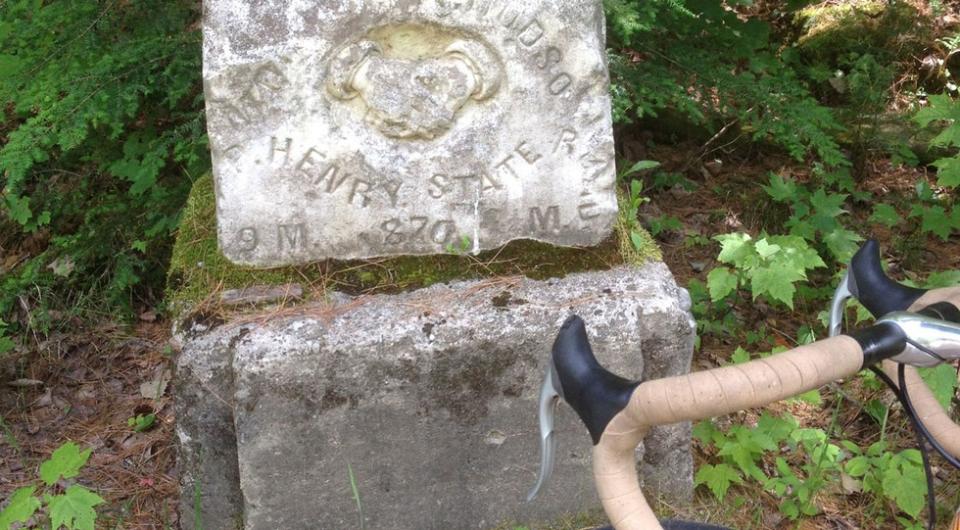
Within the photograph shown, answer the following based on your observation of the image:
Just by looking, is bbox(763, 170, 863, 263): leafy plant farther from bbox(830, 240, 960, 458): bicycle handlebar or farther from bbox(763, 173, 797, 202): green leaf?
bbox(830, 240, 960, 458): bicycle handlebar

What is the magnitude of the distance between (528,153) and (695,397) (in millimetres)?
1568

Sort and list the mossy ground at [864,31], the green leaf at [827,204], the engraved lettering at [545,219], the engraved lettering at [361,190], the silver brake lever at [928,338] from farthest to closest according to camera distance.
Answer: the mossy ground at [864,31] < the green leaf at [827,204] < the engraved lettering at [545,219] < the engraved lettering at [361,190] < the silver brake lever at [928,338]

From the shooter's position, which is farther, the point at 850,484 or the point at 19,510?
the point at 850,484

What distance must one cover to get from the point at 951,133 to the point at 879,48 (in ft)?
7.00

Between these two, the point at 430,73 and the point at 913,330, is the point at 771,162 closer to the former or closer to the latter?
the point at 430,73

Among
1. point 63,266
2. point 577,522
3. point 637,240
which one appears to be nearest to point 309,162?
point 637,240

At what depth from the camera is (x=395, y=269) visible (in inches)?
104

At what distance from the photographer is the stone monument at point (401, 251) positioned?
2.39 meters

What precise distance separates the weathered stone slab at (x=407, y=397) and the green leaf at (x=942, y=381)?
775 mm

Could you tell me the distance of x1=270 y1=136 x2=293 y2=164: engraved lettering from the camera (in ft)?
7.97

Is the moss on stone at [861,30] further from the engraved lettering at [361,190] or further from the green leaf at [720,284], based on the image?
the engraved lettering at [361,190]

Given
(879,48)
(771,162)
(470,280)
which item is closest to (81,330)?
(470,280)

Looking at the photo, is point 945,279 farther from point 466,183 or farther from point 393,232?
point 393,232

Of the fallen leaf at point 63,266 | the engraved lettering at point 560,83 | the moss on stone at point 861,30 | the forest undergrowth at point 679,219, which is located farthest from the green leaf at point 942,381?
the fallen leaf at point 63,266
